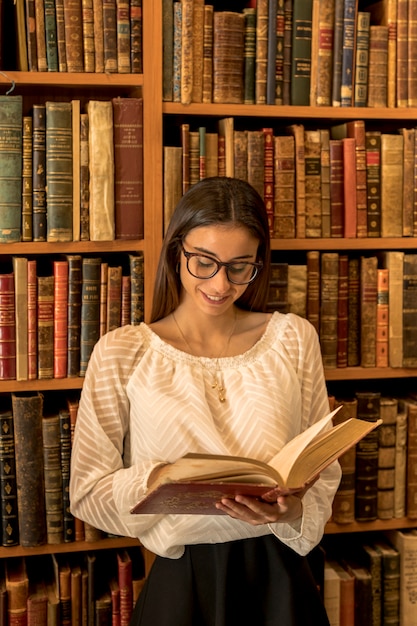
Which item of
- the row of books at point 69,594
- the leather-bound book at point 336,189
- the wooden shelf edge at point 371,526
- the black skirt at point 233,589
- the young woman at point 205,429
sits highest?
the leather-bound book at point 336,189

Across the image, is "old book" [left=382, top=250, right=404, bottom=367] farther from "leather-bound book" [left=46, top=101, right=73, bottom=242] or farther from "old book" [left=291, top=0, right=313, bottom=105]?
"leather-bound book" [left=46, top=101, right=73, bottom=242]

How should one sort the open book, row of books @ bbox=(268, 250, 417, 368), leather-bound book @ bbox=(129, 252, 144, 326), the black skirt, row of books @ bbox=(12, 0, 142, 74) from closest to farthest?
1. the open book
2. the black skirt
3. row of books @ bbox=(12, 0, 142, 74)
4. leather-bound book @ bbox=(129, 252, 144, 326)
5. row of books @ bbox=(268, 250, 417, 368)

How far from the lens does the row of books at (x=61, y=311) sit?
1804 mm

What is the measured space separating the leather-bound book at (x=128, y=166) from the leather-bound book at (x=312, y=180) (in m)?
0.39

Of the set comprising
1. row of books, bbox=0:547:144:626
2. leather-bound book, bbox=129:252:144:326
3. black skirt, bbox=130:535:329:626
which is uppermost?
leather-bound book, bbox=129:252:144:326

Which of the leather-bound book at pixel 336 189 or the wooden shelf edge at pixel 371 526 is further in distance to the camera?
the wooden shelf edge at pixel 371 526

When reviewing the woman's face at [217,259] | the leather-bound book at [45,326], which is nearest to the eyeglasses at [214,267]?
the woman's face at [217,259]

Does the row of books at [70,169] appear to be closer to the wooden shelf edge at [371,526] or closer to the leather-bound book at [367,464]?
the leather-bound book at [367,464]

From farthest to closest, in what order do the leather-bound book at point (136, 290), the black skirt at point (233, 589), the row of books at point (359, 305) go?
the row of books at point (359, 305)
the leather-bound book at point (136, 290)
the black skirt at point (233, 589)

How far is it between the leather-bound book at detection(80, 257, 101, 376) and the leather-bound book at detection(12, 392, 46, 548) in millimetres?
148

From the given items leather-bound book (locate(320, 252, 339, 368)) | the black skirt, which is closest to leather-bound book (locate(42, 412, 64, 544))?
the black skirt

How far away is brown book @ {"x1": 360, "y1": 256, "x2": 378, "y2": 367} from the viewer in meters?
1.97

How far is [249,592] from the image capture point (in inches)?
59.4

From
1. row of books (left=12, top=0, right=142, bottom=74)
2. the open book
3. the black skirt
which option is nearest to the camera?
the open book
